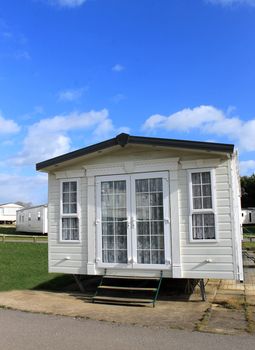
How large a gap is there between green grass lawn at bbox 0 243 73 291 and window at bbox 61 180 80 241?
1.48 meters

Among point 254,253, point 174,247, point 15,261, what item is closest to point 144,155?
point 174,247

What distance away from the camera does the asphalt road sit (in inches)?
218

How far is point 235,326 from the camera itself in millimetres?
6469

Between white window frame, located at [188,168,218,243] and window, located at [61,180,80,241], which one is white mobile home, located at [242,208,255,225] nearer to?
window, located at [61,180,80,241]

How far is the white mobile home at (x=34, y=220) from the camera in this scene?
3481 centimetres

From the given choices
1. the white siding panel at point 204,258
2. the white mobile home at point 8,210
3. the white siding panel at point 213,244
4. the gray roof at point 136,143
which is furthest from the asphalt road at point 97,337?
the white mobile home at point 8,210

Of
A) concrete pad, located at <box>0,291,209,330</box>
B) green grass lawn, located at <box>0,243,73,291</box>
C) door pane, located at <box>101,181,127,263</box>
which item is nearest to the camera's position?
concrete pad, located at <box>0,291,209,330</box>

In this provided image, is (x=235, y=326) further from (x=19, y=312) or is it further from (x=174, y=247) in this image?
(x=19, y=312)

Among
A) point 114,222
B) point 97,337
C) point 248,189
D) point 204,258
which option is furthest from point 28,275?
point 248,189

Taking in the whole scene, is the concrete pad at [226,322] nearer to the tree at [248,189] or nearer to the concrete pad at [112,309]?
the concrete pad at [112,309]

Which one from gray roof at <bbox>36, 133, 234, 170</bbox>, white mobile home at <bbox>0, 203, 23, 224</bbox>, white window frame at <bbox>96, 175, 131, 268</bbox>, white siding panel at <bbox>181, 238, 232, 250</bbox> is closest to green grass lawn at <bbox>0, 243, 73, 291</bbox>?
white window frame at <bbox>96, 175, 131, 268</bbox>

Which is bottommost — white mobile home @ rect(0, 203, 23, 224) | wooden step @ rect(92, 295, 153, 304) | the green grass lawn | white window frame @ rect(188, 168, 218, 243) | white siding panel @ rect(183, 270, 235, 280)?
wooden step @ rect(92, 295, 153, 304)

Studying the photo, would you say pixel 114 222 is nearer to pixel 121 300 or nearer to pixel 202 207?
pixel 121 300

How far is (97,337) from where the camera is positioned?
19.7 ft
